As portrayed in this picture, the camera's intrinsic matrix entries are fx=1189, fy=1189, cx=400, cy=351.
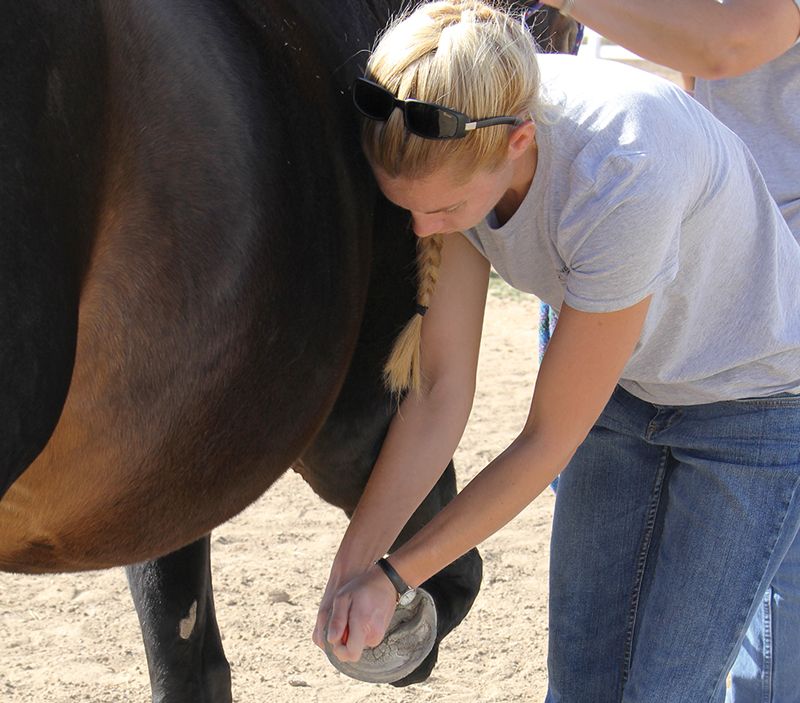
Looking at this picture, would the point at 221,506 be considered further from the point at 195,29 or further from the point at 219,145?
the point at 195,29

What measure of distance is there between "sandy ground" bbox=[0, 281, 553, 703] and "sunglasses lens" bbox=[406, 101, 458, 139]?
1.72 metres

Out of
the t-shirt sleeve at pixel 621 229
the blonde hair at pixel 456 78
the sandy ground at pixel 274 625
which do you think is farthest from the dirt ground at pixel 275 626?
the blonde hair at pixel 456 78

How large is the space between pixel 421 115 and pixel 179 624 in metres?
1.37

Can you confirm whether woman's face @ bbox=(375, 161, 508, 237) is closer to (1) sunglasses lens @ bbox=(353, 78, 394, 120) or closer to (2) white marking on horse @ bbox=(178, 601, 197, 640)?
(1) sunglasses lens @ bbox=(353, 78, 394, 120)

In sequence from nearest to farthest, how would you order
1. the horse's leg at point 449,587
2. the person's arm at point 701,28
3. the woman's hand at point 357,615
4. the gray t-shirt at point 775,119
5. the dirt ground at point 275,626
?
the woman's hand at point 357,615, the person's arm at point 701,28, the gray t-shirt at point 775,119, the horse's leg at point 449,587, the dirt ground at point 275,626

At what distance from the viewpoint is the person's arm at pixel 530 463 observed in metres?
1.60

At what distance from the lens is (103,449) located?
165cm

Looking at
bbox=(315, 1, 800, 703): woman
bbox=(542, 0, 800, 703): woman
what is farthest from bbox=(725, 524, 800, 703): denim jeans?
bbox=(315, 1, 800, 703): woman

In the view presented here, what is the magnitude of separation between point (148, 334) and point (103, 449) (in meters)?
0.20

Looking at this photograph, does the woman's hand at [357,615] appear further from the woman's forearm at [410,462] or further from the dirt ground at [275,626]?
the dirt ground at [275,626]

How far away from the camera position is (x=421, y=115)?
4.84ft

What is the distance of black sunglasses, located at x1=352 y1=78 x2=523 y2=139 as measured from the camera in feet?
4.79

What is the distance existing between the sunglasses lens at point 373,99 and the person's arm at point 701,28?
41 cm

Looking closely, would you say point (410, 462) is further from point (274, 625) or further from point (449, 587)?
point (274, 625)
